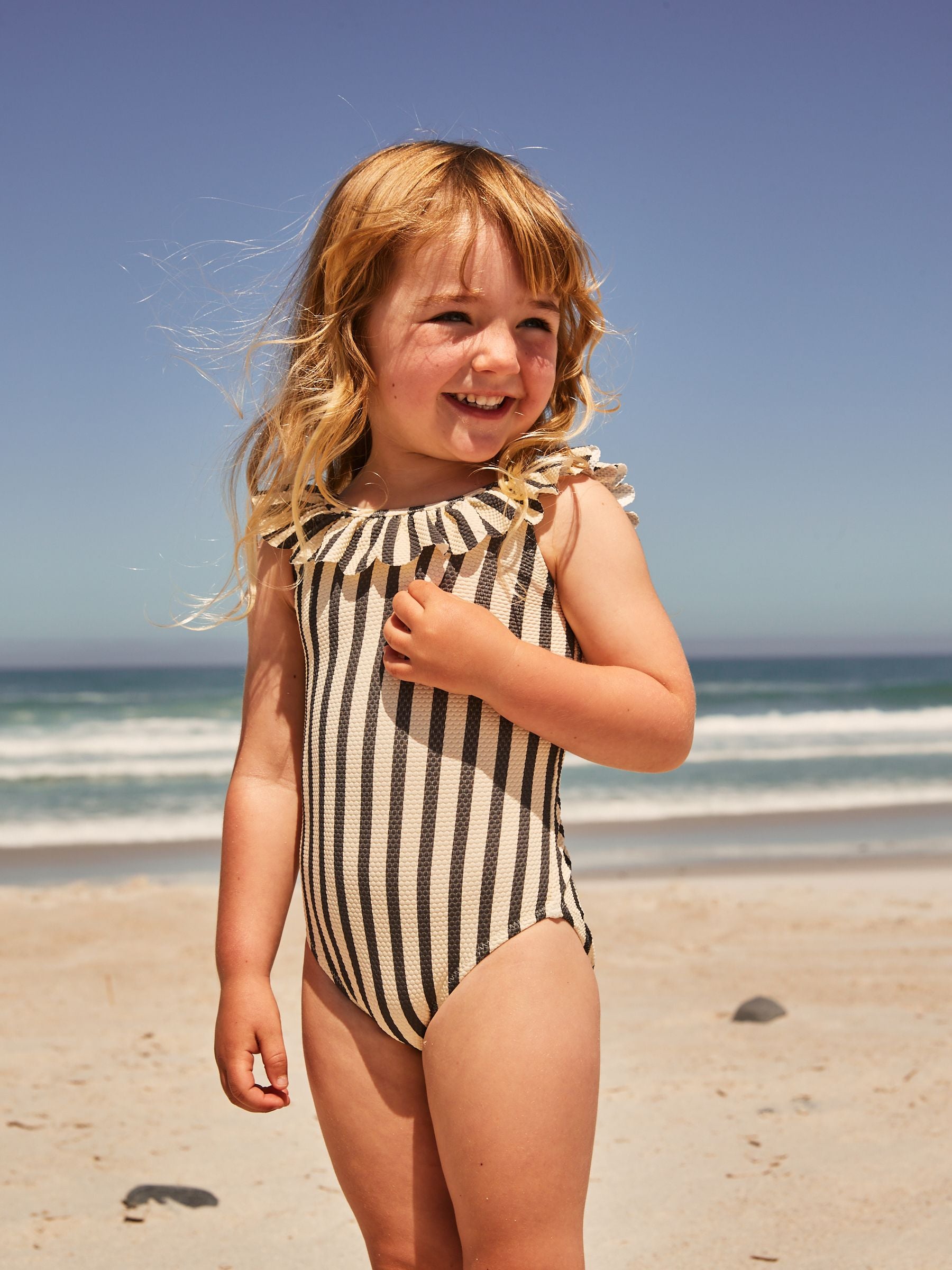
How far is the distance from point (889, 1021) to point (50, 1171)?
312 centimetres

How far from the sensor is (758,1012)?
177 inches

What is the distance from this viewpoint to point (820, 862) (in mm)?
8719

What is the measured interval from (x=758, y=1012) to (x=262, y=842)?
3286 millimetres

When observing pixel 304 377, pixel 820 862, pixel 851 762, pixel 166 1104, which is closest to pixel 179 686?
pixel 851 762

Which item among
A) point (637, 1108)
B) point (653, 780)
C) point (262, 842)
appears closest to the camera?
point (262, 842)

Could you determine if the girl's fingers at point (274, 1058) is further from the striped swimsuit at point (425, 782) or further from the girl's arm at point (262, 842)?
the striped swimsuit at point (425, 782)

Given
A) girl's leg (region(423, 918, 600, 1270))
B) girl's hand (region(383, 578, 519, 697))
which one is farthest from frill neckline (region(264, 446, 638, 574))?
girl's leg (region(423, 918, 600, 1270))

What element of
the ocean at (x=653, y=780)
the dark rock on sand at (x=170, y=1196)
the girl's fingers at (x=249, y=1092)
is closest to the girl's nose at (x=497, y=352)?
the girl's fingers at (x=249, y=1092)

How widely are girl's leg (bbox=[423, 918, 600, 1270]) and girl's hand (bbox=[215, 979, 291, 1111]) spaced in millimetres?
307

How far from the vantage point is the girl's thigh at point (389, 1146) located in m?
1.60

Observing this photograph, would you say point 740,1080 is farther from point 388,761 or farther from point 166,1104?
point 388,761

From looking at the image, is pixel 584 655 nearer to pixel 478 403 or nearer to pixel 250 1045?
pixel 478 403

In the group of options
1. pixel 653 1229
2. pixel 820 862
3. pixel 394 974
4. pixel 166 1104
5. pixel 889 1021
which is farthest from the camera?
pixel 820 862

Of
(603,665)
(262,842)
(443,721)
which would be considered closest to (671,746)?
(603,665)
